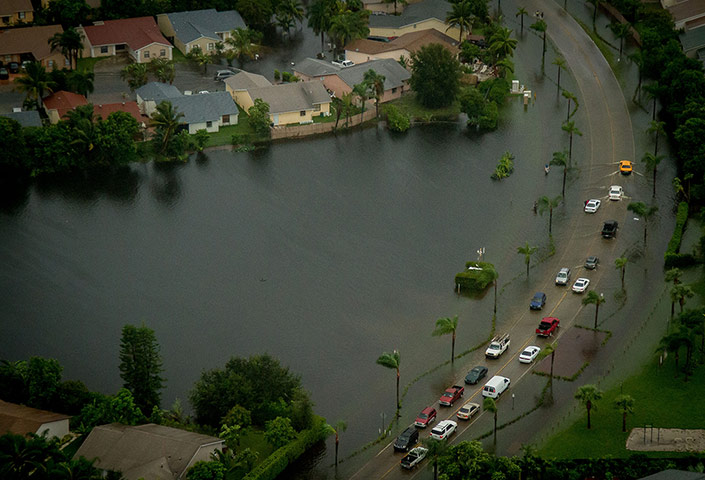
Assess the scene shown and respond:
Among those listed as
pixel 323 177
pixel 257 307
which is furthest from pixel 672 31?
pixel 257 307

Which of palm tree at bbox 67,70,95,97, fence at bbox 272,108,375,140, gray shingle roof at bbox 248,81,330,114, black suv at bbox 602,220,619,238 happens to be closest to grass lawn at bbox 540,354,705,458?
black suv at bbox 602,220,619,238

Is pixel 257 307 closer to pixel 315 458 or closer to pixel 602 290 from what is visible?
pixel 315 458

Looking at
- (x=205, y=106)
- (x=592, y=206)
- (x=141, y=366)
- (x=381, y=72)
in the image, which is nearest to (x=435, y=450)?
(x=141, y=366)

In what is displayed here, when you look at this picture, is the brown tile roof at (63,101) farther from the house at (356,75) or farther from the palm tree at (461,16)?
the palm tree at (461,16)

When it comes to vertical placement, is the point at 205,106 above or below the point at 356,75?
below

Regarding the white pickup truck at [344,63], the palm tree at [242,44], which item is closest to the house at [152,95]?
the palm tree at [242,44]

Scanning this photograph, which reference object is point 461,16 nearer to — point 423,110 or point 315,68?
point 423,110
